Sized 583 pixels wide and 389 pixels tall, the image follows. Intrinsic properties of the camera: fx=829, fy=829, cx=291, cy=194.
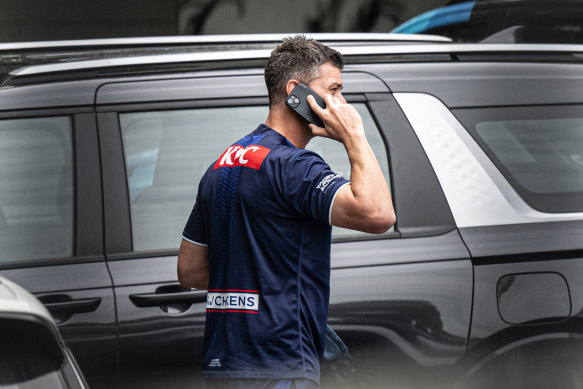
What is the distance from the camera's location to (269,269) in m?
2.12

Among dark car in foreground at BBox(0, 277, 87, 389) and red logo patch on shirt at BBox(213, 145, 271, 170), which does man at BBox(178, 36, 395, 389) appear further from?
dark car in foreground at BBox(0, 277, 87, 389)

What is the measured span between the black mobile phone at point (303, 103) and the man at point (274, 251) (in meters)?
0.02

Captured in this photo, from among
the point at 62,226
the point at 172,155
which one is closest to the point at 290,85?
the point at 172,155

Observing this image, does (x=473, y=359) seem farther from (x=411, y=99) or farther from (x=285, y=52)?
(x=285, y=52)

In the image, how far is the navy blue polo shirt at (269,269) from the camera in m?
2.10

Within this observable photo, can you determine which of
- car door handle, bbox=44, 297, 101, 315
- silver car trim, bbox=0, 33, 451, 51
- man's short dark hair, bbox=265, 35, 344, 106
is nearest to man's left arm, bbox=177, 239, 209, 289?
car door handle, bbox=44, 297, 101, 315

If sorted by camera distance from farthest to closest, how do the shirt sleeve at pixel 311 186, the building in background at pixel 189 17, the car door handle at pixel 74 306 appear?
the building in background at pixel 189 17 → the car door handle at pixel 74 306 → the shirt sleeve at pixel 311 186

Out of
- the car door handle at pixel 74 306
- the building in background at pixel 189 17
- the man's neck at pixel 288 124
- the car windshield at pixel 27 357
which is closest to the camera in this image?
the car windshield at pixel 27 357

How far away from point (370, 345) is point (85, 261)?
3.12ft

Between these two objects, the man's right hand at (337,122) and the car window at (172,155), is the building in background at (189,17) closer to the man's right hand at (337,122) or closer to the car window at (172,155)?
the car window at (172,155)

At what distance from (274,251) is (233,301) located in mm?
173

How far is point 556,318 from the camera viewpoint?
2.76 meters

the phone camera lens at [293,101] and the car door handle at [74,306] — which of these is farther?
the car door handle at [74,306]

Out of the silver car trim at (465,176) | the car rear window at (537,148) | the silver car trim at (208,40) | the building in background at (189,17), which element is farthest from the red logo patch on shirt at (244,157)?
the building in background at (189,17)
